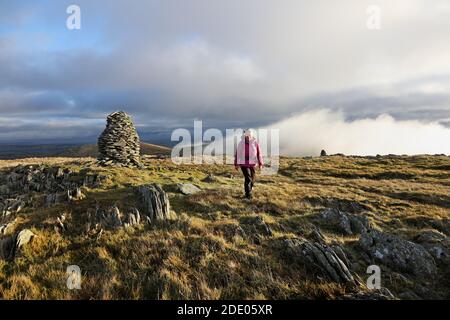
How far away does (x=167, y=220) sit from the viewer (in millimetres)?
11734

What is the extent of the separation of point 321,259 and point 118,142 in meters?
23.6

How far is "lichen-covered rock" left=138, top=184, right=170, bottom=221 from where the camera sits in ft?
39.3

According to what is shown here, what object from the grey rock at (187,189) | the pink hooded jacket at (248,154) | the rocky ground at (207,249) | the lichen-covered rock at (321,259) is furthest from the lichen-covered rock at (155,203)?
the lichen-covered rock at (321,259)

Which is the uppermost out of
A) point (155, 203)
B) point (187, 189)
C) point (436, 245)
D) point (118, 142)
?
point (118, 142)

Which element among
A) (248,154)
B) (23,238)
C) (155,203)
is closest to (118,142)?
(248,154)

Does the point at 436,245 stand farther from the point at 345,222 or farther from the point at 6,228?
the point at 6,228

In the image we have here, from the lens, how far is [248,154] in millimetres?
15125

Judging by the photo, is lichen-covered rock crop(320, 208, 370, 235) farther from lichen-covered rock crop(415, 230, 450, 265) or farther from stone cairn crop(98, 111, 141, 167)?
stone cairn crop(98, 111, 141, 167)

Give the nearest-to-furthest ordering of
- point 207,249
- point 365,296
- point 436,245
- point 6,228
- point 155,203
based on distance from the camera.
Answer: point 365,296, point 207,249, point 6,228, point 436,245, point 155,203

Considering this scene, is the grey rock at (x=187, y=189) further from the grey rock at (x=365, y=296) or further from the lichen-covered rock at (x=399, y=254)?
the grey rock at (x=365, y=296)

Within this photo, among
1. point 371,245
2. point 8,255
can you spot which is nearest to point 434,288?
point 371,245

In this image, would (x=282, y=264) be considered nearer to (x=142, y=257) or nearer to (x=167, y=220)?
(x=142, y=257)

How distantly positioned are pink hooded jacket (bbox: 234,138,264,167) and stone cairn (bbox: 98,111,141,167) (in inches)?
623
